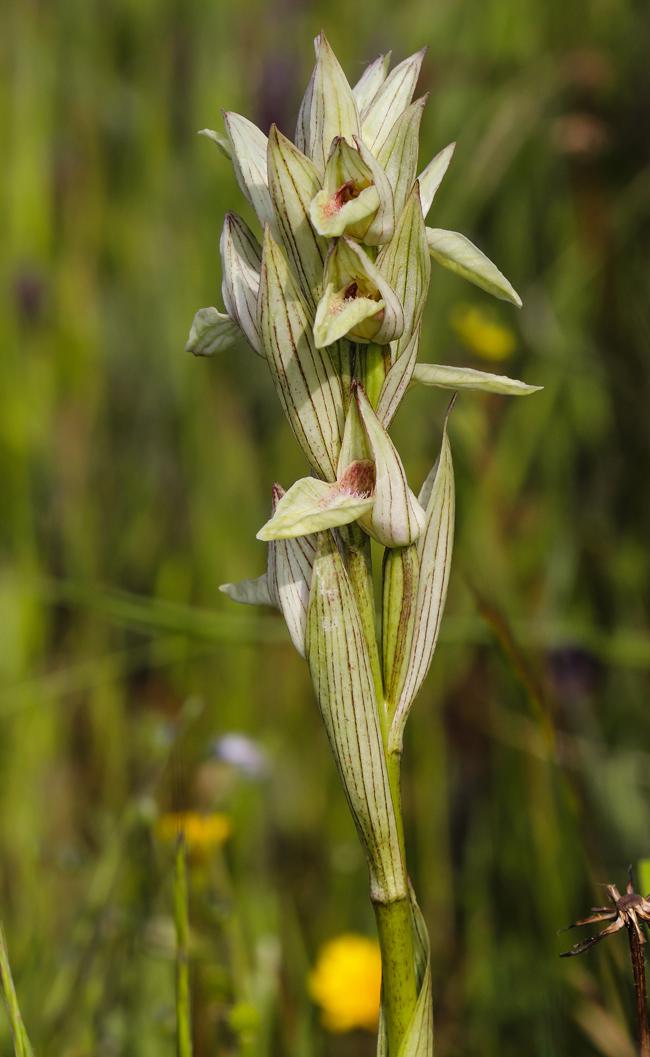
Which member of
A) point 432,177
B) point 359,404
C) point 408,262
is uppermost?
point 432,177

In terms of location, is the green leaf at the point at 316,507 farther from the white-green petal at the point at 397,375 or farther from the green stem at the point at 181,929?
the green stem at the point at 181,929

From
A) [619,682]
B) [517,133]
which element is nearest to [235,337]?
[619,682]

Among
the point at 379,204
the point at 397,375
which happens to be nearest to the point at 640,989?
the point at 397,375

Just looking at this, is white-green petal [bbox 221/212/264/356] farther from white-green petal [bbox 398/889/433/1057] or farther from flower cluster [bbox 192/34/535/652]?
white-green petal [bbox 398/889/433/1057]

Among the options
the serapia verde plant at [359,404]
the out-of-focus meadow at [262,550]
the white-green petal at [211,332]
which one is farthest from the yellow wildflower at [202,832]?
the white-green petal at [211,332]

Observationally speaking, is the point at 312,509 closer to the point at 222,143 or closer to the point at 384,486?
the point at 384,486

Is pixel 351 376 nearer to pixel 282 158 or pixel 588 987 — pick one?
pixel 282 158
